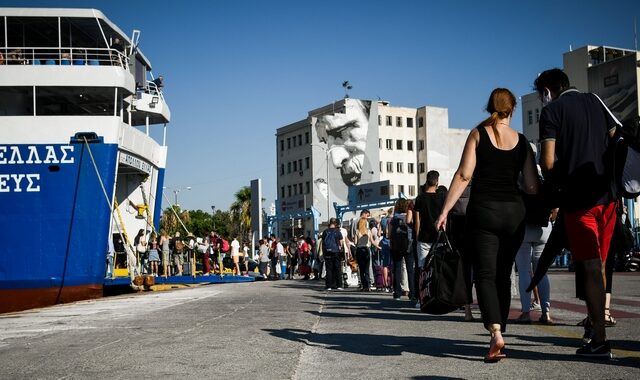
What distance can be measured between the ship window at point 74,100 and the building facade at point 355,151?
7113cm

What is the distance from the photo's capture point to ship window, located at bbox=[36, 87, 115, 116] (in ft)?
71.7

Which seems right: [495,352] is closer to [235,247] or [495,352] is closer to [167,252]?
[167,252]

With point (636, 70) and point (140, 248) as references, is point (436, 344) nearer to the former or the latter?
point (140, 248)

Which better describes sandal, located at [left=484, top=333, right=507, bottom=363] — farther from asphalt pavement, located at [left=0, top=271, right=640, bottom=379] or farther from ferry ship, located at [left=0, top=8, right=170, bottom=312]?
ferry ship, located at [left=0, top=8, right=170, bottom=312]

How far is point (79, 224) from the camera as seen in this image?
19.7m

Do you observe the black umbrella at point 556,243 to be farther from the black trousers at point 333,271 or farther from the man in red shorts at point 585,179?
Result: the black trousers at point 333,271

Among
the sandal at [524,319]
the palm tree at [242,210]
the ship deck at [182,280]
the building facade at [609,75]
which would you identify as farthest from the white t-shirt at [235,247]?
the palm tree at [242,210]

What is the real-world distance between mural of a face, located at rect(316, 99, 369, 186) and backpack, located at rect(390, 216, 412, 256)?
83.8 metres

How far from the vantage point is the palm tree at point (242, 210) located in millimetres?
94188

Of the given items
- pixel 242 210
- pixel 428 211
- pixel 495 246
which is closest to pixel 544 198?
pixel 495 246

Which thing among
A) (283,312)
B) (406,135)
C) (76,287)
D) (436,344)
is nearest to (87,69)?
(76,287)

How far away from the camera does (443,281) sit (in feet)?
Result: 17.9

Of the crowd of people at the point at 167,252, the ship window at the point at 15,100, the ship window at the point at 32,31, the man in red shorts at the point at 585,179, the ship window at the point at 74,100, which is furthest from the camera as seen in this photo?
the crowd of people at the point at 167,252

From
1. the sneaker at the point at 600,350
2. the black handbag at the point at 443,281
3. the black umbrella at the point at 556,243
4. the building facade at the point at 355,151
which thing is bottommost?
the sneaker at the point at 600,350
